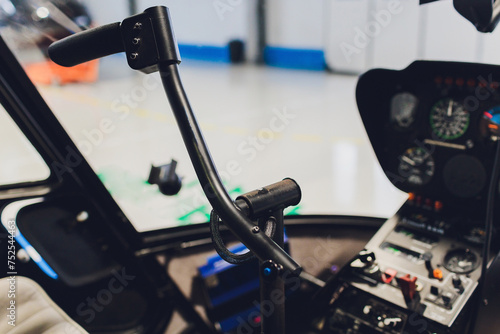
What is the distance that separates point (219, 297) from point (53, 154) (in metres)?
0.93

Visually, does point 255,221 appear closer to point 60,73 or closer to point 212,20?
point 60,73

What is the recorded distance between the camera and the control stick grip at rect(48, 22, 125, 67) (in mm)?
753

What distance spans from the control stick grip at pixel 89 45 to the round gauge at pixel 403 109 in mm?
1436

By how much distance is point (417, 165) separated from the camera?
1979 mm

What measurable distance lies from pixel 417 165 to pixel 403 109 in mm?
235

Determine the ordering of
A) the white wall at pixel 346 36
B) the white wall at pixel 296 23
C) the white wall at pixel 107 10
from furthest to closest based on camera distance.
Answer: the white wall at pixel 107 10 → the white wall at pixel 296 23 → the white wall at pixel 346 36

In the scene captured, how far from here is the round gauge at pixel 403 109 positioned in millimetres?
1938

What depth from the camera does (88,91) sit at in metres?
7.11

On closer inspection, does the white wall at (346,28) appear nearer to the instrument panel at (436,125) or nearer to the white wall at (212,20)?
the white wall at (212,20)

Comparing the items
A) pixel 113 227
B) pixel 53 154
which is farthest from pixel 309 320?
pixel 53 154

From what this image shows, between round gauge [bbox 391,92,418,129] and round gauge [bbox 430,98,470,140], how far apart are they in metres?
0.08

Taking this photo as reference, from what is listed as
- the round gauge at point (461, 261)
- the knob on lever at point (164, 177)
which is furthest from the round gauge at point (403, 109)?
the knob on lever at point (164, 177)

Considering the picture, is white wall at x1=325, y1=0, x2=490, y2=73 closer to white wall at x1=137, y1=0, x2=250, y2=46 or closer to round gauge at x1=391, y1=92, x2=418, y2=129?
white wall at x1=137, y1=0, x2=250, y2=46

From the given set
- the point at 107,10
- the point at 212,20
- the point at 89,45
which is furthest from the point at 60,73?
the point at 89,45
